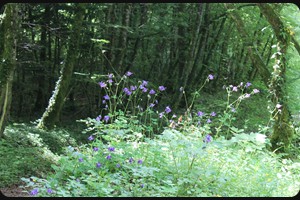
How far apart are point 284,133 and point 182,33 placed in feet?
28.9

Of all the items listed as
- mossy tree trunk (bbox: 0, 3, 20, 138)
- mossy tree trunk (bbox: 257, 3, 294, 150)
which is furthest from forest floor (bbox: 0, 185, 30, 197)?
mossy tree trunk (bbox: 257, 3, 294, 150)

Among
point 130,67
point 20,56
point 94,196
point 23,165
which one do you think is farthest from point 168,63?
point 94,196

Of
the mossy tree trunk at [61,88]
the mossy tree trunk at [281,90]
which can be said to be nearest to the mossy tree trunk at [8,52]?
the mossy tree trunk at [61,88]

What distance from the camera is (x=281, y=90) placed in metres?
5.68

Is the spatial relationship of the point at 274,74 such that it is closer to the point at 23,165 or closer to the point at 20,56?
the point at 23,165

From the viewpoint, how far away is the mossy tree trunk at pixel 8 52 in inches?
208

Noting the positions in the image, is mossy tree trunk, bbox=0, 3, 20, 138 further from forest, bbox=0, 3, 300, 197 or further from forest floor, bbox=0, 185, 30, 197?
forest floor, bbox=0, 185, 30, 197

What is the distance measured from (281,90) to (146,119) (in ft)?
11.7

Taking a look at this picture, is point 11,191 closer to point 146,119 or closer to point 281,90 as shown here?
point 146,119

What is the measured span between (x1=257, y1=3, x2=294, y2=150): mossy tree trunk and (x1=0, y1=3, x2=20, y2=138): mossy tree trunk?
4269 millimetres

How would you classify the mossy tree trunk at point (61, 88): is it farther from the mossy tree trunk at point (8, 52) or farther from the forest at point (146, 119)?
the mossy tree trunk at point (8, 52)

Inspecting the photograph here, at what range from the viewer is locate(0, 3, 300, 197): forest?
3.37 metres

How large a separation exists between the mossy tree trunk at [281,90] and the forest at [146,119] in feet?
0.06

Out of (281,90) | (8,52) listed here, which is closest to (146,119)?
(281,90)
